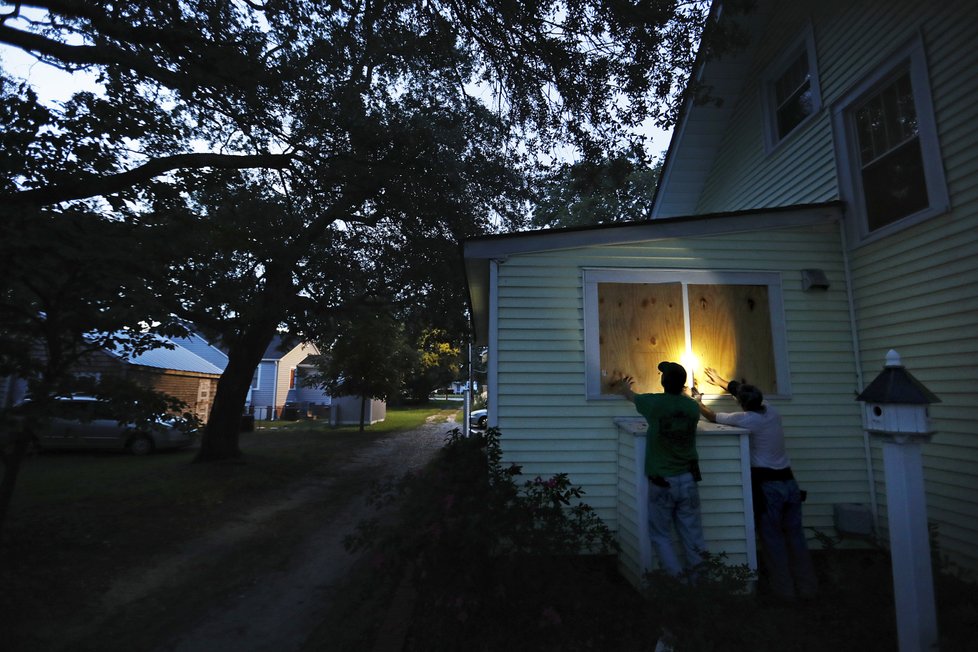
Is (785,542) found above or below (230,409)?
below

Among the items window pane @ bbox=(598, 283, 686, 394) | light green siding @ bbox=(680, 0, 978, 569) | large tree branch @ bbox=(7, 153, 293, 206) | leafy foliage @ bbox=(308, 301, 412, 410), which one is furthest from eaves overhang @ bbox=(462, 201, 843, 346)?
leafy foliage @ bbox=(308, 301, 412, 410)

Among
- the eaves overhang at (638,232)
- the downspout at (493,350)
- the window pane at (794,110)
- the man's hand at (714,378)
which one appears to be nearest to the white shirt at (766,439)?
the man's hand at (714,378)

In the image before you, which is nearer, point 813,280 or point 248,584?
point 248,584

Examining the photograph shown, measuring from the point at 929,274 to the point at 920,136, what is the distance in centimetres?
147

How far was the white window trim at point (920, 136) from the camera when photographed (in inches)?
→ 200

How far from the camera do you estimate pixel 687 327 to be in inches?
230

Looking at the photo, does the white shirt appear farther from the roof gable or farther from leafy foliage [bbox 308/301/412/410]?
leafy foliage [bbox 308/301/412/410]

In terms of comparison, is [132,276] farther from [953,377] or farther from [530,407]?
[953,377]

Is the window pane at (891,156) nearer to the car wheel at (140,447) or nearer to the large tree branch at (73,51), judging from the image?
the large tree branch at (73,51)

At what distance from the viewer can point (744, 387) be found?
4.79m

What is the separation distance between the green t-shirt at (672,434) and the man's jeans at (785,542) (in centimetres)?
90

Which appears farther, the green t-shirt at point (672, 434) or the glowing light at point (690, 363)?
the glowing light at point (690, 363)

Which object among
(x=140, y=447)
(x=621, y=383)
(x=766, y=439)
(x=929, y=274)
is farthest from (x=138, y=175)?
(x=140, y=447)

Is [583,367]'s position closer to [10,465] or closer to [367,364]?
[10,465]
